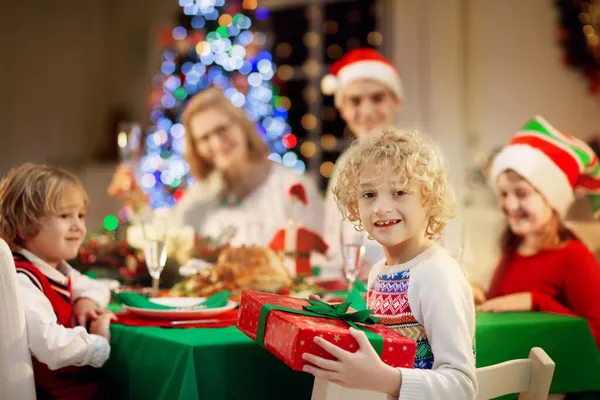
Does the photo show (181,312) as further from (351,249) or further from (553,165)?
(553,165)

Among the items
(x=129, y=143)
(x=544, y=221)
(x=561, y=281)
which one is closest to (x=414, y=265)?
(x=561, y=281)

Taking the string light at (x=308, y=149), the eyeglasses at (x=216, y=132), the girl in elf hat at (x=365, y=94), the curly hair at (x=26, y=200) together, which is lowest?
the curly hair at (x=26, y=200)

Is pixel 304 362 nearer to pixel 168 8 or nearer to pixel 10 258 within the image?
pixel 10 258

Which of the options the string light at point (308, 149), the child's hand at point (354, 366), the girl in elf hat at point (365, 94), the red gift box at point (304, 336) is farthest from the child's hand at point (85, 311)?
the string light at point (308, 149)

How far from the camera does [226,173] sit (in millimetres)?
3824

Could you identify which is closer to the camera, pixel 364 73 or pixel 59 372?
pixel 59 372

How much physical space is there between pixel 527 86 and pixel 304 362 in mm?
3937

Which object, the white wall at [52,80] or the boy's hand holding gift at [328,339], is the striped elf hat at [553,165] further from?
the white wall at [52,80]

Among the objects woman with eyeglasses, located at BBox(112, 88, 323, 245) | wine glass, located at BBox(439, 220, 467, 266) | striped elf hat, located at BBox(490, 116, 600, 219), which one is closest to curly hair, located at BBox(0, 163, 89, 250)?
wine glass, located at BBox(439, 220, 467, 266)

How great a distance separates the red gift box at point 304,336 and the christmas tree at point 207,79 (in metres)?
4.38

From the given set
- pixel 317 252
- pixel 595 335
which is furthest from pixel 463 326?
pixel 317 252

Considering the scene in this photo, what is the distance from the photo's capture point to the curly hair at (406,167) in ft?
4.18

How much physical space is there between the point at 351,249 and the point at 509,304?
466 mm

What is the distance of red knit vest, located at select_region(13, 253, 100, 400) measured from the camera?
5.41 ft
